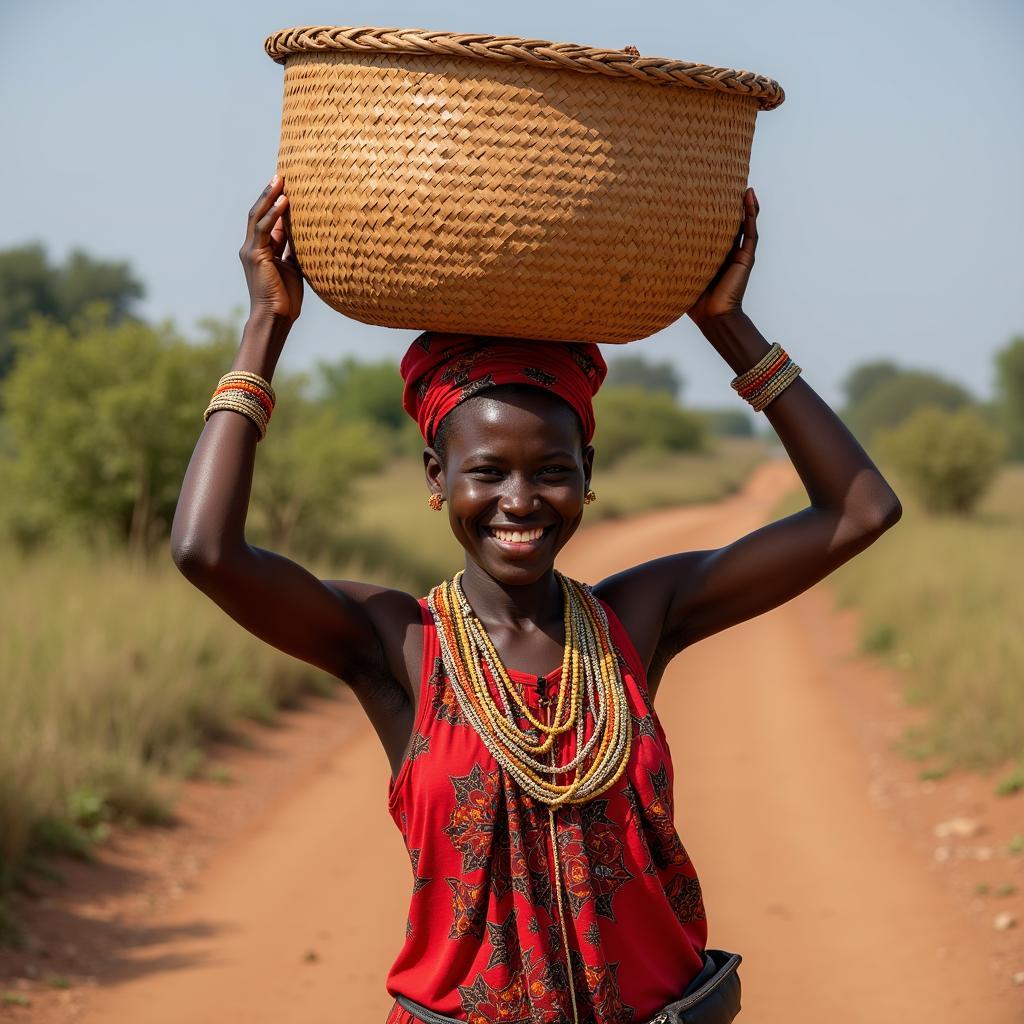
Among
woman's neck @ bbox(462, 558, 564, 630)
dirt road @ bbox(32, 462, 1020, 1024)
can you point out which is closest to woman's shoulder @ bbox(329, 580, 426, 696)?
woman's neck @ bbox(462, 558, 564, 630)

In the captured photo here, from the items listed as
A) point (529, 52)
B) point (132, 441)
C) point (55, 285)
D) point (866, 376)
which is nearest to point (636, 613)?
point (529, 52)

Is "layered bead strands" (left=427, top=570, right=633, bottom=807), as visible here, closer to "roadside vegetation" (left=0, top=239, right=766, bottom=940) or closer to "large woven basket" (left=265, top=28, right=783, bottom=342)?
"large woven basket" (left=265, top=28, right=783, bottom=342)

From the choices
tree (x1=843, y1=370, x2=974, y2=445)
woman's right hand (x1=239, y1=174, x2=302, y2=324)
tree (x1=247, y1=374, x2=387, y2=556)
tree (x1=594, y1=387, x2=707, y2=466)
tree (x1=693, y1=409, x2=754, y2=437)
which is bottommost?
woman's right hand (x1=239, y1=174, x2=302, y2=324)

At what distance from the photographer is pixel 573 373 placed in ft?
8.40

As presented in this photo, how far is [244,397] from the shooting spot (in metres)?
2.53

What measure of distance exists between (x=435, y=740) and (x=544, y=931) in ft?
1.09

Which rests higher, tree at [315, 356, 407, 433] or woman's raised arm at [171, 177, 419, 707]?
tree at [315, 356, 407, 433]

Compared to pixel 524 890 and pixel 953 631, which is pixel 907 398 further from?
pixel 524 890

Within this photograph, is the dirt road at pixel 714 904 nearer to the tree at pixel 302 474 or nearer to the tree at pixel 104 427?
the tree at pixel 104 427

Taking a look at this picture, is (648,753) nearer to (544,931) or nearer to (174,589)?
(544,931)

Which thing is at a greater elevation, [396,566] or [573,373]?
[396,566]

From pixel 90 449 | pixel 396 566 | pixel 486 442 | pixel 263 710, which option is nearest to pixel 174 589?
pixel 263 710

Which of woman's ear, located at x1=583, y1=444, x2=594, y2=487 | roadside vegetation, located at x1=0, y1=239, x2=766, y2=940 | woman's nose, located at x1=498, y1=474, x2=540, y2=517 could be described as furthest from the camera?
roadside vegetation, located at x1=0, y1=239, x2=766, y2=940

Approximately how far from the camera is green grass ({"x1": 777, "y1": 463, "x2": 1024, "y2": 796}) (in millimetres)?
8234
